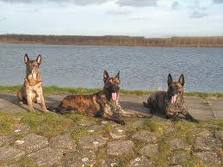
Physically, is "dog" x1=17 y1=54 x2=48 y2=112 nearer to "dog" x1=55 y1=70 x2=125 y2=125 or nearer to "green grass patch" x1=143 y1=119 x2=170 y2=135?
"dog" x1=55 y1=70 x2=125 y2=125

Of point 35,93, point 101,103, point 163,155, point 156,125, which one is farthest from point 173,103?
point 35,93

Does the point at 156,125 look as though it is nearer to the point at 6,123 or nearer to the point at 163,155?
the point at 163,155

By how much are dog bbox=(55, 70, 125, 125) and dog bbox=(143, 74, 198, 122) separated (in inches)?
48.7

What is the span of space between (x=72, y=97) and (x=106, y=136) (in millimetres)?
2109

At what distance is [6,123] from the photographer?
9227 mm

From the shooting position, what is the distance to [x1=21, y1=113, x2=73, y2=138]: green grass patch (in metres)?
9.01

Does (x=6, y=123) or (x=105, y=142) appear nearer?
(x=105, y=142)

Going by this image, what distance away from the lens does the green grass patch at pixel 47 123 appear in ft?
29.6

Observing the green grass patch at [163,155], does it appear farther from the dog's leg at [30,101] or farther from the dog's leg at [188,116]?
the dog's leg at [30,101]

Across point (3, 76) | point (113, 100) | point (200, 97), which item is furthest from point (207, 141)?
point (3, 76)

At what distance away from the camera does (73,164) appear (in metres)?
8.11

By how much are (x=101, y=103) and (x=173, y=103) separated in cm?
182

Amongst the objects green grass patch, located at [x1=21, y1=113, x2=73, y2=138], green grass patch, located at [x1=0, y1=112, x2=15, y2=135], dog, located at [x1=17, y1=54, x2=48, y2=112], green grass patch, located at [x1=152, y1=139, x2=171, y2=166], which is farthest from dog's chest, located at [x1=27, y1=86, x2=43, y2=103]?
green grass patch, located at [x1=152, y1=139, x2=171, y2=166]

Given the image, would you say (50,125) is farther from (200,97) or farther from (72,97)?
(200,97)
